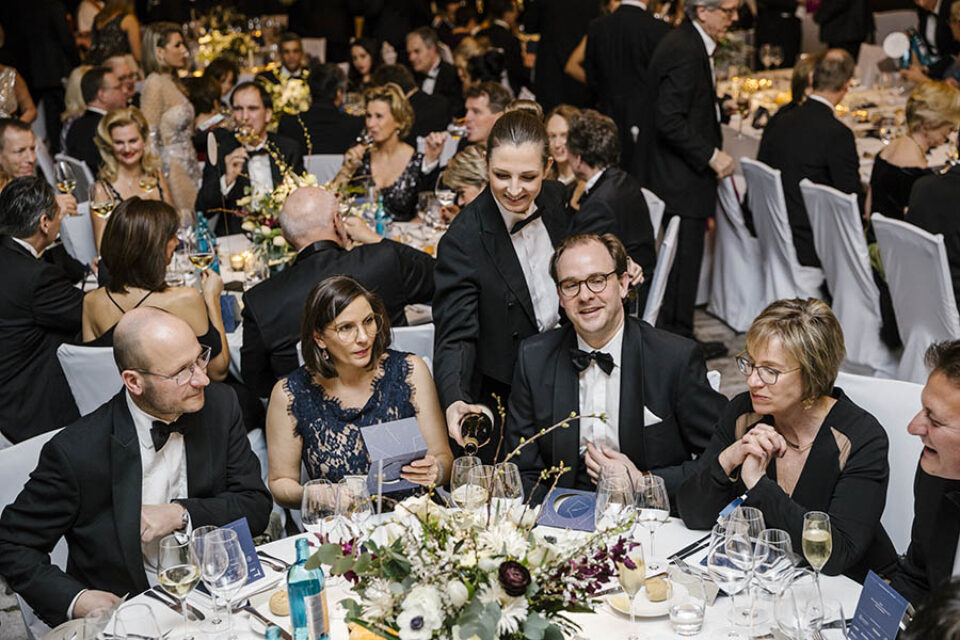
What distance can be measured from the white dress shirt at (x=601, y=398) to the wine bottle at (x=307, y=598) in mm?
1205

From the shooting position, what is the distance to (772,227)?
5555mm

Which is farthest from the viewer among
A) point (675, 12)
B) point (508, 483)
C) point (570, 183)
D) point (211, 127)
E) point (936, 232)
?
point (675, 12)

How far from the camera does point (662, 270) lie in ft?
14.8

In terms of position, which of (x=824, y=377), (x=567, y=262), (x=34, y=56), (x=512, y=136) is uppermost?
(x=34, y=56)

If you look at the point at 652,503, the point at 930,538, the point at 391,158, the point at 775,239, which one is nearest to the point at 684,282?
the point at 775,239

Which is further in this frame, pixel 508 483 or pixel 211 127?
pixel 211 127

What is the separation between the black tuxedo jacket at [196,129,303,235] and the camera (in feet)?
19.3

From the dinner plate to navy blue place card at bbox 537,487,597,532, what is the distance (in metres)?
0.26

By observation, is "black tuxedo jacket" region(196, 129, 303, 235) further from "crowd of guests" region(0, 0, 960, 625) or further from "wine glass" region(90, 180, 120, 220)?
"wine glass" region(90, 180, 120, 220)

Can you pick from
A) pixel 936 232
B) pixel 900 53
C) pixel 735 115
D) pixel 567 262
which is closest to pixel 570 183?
pixel 936 232

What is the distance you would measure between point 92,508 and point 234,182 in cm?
331

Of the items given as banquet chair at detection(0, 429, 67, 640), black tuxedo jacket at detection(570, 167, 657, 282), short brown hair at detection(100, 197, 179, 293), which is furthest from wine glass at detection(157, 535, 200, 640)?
black tuxedo jacket at detection(570, 167, 657, 282)

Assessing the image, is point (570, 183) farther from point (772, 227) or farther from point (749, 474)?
point (749, 474)

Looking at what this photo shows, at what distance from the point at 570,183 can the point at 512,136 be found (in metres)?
1.72
